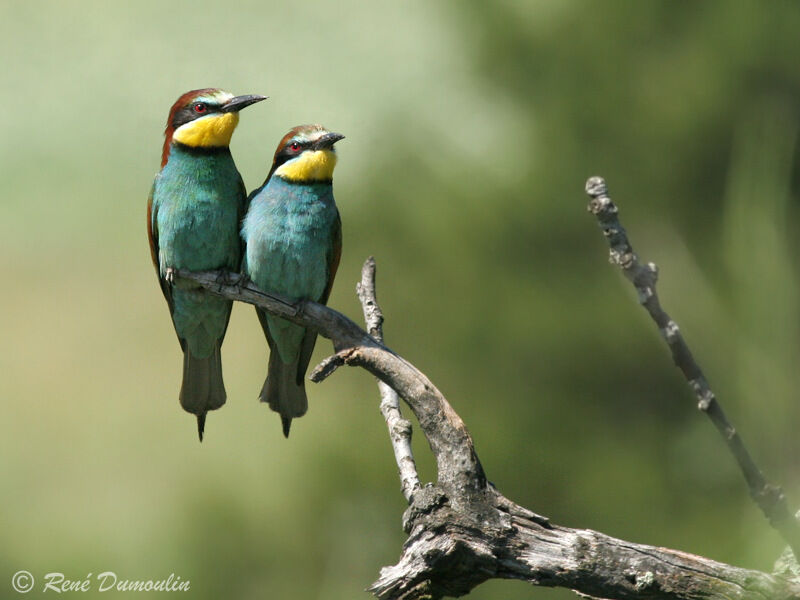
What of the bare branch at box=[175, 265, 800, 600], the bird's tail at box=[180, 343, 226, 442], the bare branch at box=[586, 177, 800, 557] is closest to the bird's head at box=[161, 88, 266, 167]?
the bird's tail at box=[180, 343, 226, 442]

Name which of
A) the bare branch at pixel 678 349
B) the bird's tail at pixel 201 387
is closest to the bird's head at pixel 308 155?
the bird's tail at pixel 201 387

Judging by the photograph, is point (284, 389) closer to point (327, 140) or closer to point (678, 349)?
point (327, 140)

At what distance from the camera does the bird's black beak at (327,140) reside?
96.1 inches

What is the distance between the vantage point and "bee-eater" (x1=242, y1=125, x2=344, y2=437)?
237 centimetres

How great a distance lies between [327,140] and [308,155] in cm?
6

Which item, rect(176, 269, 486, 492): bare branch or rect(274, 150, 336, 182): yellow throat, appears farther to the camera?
rect(274, 150, 336, 182): yellow throat

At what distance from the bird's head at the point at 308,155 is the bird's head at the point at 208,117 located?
0.14 meters

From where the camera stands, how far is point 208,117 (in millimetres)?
2480

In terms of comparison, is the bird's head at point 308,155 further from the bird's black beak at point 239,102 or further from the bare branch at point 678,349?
the bare branch at point 678,349

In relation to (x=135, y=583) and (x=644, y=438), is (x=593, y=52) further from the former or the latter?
(x=135, y=583)

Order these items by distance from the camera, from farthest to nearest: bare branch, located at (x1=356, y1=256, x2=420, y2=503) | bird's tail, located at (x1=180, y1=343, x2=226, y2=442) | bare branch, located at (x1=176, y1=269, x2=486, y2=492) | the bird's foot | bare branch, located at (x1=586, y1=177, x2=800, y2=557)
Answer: bird's tail, located at (x1=180, y1=343, x2=226, y2=442) < the bird's foot < bare branch, located at (x1=356, y1=256, x2=420, y2=503) < bare branch, located at (x1=176, y1=269, x2=486, y2=492) < bare branch, located at (x1=586, y1=177, x2=800, y2=557)

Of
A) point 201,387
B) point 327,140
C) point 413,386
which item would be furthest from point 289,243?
point 413,386

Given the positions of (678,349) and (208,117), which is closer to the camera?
(678,349)

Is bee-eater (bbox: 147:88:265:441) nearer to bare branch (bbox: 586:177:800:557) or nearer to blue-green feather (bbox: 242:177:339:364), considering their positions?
blue-green feather (bbox: 242:177:339:364)
